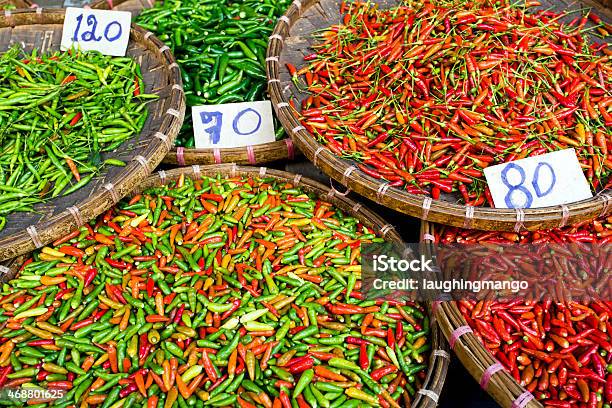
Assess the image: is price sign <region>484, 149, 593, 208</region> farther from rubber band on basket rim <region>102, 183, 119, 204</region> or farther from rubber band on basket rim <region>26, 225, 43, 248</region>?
rubber band on basket rim <region>26, 225, 43, 248</region>

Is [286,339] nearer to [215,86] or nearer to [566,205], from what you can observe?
[566,205]

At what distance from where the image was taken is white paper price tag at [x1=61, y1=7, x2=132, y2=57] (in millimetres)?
3541

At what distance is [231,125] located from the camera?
10.8ft

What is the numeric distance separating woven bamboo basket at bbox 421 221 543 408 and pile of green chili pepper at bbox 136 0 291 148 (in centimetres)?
152

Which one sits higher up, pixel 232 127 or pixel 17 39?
pixel 17 39

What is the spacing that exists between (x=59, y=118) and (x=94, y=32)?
779 millimetres

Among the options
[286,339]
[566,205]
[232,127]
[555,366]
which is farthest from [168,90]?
[555,366]

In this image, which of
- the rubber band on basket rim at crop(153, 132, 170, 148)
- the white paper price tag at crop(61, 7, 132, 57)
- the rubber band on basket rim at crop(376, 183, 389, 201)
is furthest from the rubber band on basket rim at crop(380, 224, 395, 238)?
the white paper price tag at crop(61, 7, 132, 57)

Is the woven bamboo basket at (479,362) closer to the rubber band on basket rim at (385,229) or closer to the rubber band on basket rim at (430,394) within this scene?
the rubber band on basket rim at (430,394)

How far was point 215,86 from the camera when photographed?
3.64m

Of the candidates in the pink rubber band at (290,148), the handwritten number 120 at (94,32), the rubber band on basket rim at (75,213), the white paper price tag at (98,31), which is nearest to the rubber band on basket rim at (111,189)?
the rubber band on basket rim at (75,213)

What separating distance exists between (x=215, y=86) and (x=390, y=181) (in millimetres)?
1539

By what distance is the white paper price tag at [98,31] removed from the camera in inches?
139

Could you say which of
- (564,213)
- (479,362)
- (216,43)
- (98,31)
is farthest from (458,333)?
(98,31)
